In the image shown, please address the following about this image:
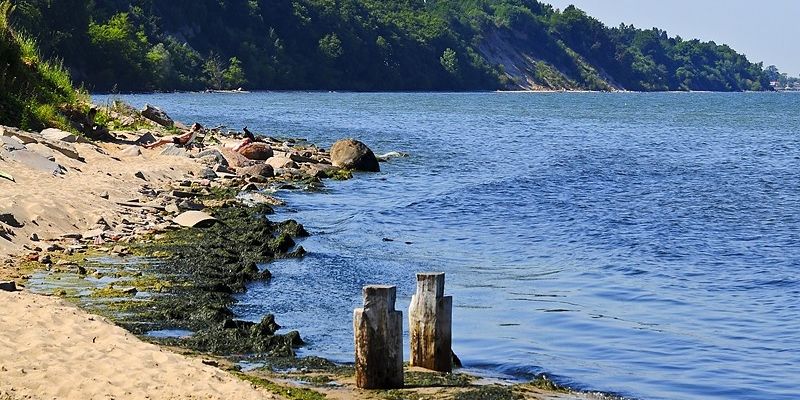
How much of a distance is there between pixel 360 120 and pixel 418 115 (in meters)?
11.6

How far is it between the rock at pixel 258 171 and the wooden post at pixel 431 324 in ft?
58.6

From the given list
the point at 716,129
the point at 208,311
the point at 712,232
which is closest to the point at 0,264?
the point at 208,311

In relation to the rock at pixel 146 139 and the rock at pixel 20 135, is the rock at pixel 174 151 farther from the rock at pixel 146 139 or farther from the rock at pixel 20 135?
the rock at pixel 20 135

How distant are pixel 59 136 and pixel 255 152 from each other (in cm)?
790

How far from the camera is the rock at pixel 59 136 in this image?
23.6m

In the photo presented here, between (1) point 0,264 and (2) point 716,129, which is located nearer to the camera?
(1) point 0,264

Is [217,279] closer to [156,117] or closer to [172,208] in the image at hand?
[172,208]

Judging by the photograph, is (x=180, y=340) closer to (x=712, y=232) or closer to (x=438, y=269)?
(x=438, y=269)

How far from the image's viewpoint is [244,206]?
21844 mm

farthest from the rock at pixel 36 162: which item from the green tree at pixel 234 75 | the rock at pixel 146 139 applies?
the green tree at pixel 234 75

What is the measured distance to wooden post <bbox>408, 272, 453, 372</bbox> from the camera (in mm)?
10039

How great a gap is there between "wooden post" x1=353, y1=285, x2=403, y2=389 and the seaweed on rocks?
66.7 inches

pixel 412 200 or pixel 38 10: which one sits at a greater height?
pixel 38 10

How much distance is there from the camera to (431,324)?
10094 mm
